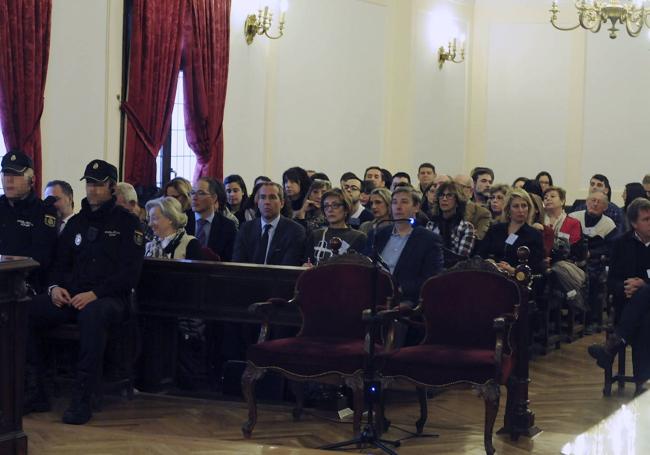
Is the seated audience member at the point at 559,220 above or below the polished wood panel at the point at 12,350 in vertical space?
above

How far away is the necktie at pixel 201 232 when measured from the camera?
755 centimetres

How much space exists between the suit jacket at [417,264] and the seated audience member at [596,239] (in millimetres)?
3521

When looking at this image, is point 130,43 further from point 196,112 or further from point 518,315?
point 518,315

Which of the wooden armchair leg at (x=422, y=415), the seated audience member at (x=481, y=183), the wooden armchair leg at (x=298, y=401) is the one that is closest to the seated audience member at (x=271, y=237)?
the wooden armchair leg at (x=298, y=401)

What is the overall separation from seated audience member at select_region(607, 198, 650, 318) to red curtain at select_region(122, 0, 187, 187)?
4.48 metres

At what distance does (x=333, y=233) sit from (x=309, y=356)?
1566mm

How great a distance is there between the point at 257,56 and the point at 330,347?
628 cm

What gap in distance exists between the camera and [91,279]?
6109 mm

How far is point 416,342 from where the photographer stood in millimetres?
6469

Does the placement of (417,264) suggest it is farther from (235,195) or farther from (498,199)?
(235,195)

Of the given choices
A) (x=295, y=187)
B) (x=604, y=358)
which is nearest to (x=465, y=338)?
(x=604, y=358)

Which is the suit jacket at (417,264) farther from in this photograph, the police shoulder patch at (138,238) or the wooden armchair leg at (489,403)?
the police shoulder patch at (138,238)

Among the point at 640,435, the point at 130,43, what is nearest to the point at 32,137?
the point at 130,43

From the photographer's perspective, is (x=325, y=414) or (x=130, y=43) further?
(x=130, y=43)
